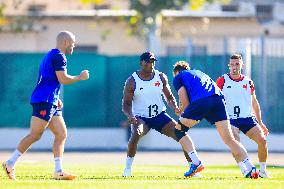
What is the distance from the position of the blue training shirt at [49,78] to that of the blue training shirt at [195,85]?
1.86m

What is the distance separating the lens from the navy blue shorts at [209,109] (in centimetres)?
1978

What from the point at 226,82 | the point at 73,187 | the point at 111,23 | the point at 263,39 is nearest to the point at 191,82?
the point at 226,82

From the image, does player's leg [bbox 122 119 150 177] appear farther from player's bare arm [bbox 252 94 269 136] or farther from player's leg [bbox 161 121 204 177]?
player's bare arm [bbox 252 94 269 136]

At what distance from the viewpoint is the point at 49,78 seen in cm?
1912

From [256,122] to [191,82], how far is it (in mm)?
1909

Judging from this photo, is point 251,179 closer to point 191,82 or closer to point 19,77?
point 191,82

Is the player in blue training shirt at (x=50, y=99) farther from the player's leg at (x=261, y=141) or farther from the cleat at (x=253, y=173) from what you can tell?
the player's leg at (x=261, y=141)

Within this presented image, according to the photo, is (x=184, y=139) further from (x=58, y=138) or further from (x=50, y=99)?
(x=50, y=99)

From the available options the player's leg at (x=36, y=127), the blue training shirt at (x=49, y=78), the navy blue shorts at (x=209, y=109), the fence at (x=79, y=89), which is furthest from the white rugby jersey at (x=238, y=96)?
the fence at (x=79, y=89)

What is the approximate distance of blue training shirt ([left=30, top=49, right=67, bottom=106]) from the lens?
19062 mm

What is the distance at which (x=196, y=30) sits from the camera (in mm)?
54719

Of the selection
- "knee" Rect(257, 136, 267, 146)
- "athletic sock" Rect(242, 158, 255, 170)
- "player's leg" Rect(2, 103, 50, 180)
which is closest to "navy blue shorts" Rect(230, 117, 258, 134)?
"knee" Rect(257, 136, 267, 146)

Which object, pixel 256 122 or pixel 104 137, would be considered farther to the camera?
pixel 104 137

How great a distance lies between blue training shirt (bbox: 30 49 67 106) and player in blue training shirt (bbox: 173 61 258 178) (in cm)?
191
